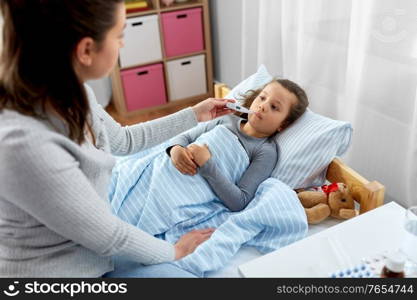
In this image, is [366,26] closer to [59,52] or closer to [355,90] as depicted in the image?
[355,90]

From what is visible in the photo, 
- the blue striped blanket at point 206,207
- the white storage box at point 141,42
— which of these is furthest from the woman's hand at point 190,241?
the white storage box at point 141,42

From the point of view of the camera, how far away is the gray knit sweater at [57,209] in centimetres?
80

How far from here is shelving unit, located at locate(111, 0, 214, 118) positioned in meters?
2.73

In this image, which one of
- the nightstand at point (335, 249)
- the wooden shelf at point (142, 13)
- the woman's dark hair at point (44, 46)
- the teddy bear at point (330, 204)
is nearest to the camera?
the woman's dark hair at point (44, 46)

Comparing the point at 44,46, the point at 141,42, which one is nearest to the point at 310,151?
the point at 44,46

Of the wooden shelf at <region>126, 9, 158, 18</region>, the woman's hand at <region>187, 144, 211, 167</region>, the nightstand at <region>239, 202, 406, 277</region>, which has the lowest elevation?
the nightstand at <region>239, 202, 406, 277</region>

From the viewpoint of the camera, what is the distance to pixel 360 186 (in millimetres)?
1306

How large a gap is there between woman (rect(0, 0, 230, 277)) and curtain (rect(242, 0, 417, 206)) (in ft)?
3.38

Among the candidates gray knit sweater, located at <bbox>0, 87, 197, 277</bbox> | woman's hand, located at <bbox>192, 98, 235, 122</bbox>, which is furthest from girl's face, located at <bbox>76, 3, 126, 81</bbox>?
woman's hand, located at <bbox>192, 98, 235, 122</bbox>

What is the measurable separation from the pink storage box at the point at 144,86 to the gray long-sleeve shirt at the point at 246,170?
1.36m

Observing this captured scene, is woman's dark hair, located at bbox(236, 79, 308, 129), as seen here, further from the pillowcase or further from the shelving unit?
the shelving unit

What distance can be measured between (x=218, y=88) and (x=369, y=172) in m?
0.79

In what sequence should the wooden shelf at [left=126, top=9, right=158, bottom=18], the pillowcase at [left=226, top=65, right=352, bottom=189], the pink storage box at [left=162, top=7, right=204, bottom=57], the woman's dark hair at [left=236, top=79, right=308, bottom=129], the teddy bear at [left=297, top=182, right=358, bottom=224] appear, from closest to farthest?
the teddy bear at [left=297, top=182, right=358, bottom=224] < the pillowcase at [left=226, top=65, right=352, bottom=189] < the woman's dark hair at [left=236, top=79, right=308, bottom=129] < the wooden shelf at [left=126, top=9, right=158, bottom=18] < the pink storage box at [left=162, top=7, right=204, bottom=57]

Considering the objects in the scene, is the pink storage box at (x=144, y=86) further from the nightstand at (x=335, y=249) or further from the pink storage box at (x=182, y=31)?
the nightstand at (x=335, y=249)
